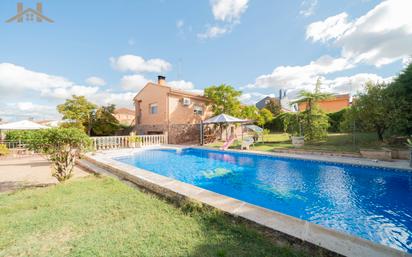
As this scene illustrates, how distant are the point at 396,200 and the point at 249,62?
1547 cm

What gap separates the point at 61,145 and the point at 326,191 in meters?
9.05

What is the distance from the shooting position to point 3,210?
3387mm

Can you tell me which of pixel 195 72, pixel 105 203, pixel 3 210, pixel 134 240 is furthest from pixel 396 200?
pixel 195 72

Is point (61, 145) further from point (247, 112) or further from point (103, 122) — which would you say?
point (247, 112)

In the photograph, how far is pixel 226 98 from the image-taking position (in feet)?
65.7

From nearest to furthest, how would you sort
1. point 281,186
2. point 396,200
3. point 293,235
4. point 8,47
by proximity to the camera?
point 293,235 → point 396,200 → point 281,186 → point 8,47

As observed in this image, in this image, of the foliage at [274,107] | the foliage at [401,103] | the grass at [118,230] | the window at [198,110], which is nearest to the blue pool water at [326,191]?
the grass at [118,230]

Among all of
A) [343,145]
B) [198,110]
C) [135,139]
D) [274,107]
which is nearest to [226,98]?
[198,110]

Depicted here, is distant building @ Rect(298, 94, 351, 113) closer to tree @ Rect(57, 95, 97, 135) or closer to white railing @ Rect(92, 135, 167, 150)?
white railing @ Rect(92, 135, 167, 150)

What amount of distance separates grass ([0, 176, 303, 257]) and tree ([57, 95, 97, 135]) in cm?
1660

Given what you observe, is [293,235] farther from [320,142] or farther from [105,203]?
[320,142]

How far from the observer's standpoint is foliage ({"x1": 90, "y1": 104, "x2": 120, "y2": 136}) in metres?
19.5

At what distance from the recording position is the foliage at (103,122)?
19520mm

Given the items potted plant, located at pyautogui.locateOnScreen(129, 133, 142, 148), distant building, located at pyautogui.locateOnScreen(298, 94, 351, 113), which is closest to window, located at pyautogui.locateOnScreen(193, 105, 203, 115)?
potted plant, located at pyautogui.locateOnScreen(129, 133, 142, 148)
